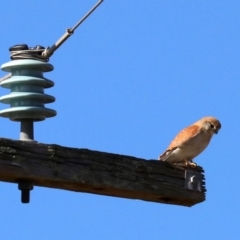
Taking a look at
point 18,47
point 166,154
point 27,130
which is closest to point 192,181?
point 166,154

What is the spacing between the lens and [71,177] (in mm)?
5160

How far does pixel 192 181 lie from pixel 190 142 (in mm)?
1927

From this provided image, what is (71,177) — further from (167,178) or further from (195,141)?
(195,141)

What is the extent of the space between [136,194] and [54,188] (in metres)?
0.59

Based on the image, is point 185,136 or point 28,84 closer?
point 28,84

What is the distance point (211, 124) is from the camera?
349 inches

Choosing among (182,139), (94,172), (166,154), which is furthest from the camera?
(182,139)

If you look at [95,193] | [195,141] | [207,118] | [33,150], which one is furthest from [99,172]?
[207,118]

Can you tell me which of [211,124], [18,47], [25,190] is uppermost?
[211,124]

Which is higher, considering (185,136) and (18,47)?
(185,136)

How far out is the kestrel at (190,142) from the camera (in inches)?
278

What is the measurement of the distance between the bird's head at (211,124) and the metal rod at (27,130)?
3283mm

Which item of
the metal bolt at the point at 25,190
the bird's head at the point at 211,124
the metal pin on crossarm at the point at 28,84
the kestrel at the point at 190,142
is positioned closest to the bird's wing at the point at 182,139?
the kestrel at the point at 190,142

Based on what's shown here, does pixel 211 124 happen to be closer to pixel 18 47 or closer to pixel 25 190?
pixel 18 47
